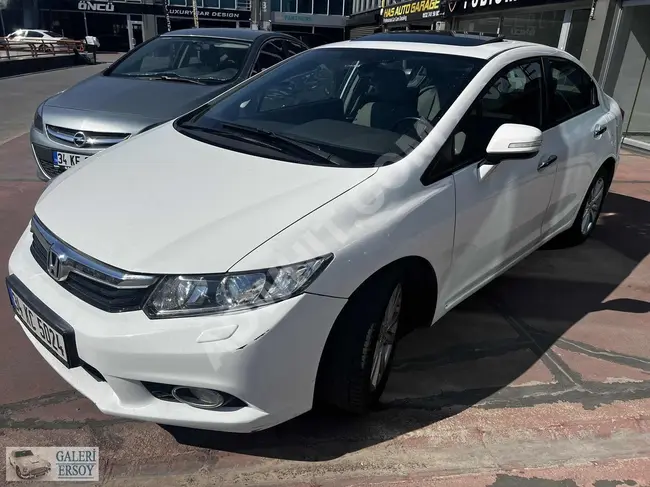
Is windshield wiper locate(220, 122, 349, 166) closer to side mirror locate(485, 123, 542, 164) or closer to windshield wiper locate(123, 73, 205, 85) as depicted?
side mirror locate(485, 123, 542, 164)

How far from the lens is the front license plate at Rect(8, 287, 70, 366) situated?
2023mm

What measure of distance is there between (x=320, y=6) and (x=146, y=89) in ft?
144

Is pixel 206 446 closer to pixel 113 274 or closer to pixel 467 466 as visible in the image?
pixel 113 274

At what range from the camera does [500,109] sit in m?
3.00

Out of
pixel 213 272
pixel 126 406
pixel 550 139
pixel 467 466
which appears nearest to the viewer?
pixel 213 272

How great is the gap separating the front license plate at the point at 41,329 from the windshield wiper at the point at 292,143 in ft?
4.12

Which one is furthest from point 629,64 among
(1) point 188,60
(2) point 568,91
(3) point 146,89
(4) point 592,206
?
(3) point 146,89

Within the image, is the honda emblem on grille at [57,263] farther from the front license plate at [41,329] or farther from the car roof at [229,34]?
the car roof at [229,34]

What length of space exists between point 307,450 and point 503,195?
1.62 meters

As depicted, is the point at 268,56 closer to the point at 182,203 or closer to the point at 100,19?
the point at 182,203

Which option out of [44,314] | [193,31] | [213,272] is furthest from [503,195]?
[193,31]

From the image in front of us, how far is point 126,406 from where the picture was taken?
2.01 meters

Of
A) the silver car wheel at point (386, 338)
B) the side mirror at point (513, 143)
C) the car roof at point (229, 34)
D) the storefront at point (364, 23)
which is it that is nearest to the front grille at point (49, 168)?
the car roof at point (229, 34)

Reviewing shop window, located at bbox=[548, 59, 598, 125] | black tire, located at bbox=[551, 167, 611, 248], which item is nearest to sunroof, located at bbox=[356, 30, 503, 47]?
shop window, located at bbox=[548, 59, 598, 125]
